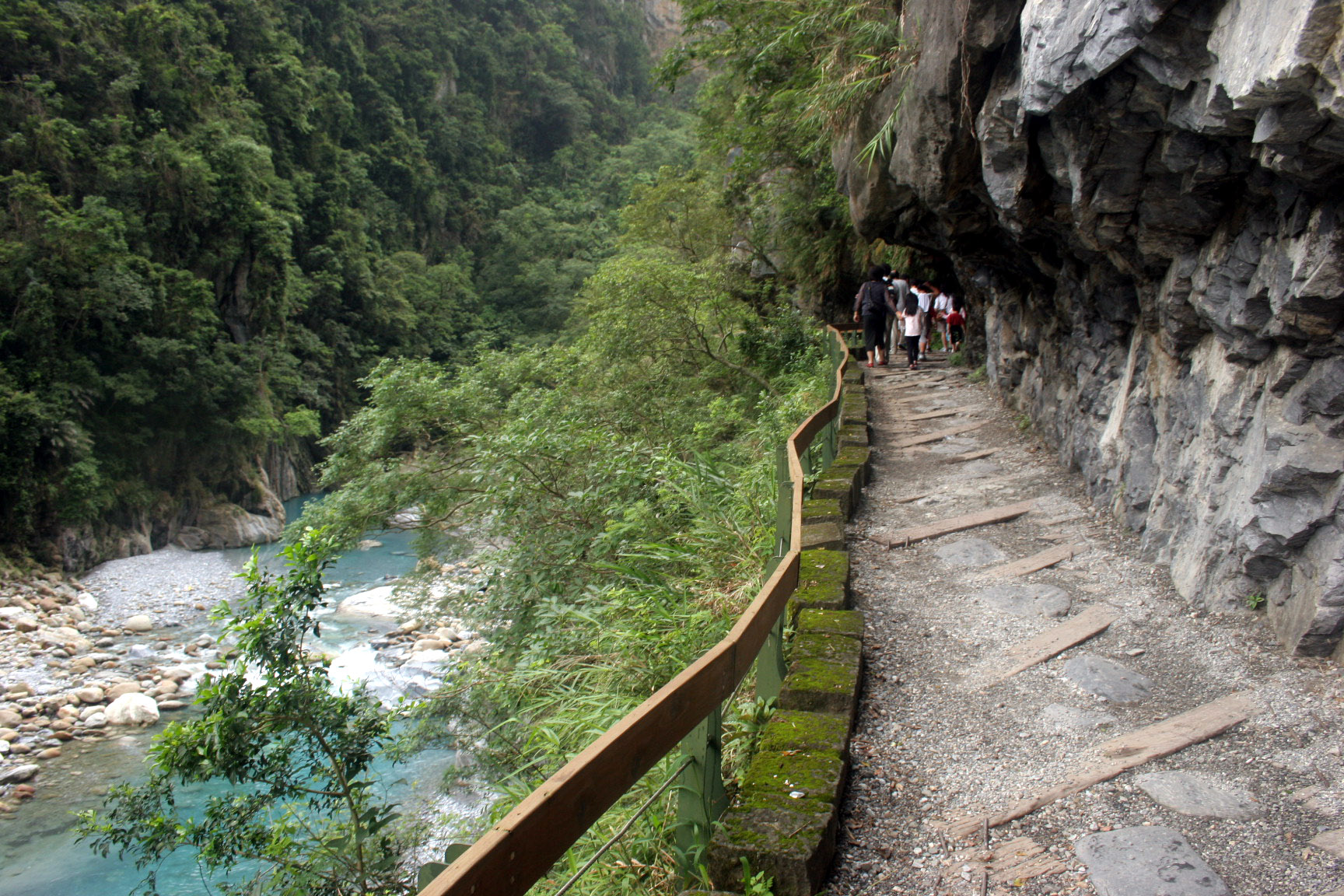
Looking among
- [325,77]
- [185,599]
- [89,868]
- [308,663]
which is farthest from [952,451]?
[325,77]

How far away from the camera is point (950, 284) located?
15.4 meters

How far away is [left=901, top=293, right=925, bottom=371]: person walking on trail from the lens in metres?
13.5

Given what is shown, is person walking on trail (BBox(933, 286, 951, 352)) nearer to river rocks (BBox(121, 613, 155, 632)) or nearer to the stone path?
the stone path

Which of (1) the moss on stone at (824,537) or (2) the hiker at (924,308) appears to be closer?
(1) the moss on stone at (824,537)

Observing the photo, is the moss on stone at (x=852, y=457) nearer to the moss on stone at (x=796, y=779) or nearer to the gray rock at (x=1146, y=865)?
the moss on stone at (x=796, y=779)

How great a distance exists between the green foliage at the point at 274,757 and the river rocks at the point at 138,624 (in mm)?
16234

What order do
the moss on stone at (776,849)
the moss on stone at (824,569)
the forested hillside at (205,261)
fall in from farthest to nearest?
the forested hillside at (205,261) → the moss on stone at (824,569) → the moss on stone at (776,849)

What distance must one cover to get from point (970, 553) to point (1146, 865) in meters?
3.19

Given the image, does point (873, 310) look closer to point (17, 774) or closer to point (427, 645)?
point (427, 645)

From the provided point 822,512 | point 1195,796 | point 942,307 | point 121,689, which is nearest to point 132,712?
point 121,689

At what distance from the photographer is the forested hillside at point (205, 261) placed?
2372cm

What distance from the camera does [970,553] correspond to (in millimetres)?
5508

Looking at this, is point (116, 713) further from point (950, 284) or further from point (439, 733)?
point (950, 284)

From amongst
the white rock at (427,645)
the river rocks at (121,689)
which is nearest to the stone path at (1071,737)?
the white rock at (427,645)
